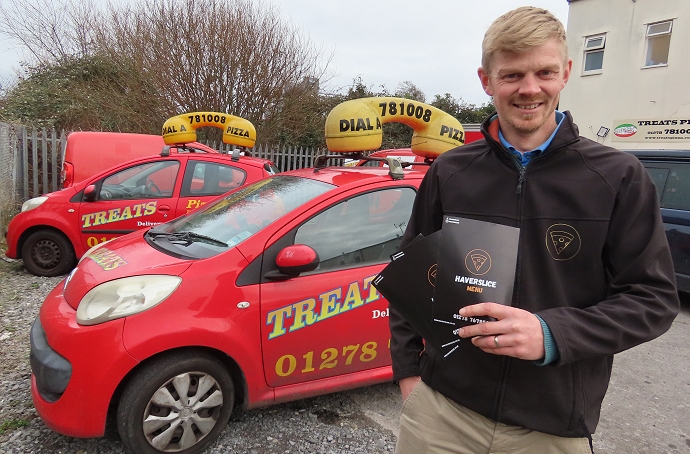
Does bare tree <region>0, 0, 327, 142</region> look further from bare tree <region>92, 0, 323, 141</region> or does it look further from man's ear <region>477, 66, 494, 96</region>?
man's ear <region>477, 66, 494, 96</region>

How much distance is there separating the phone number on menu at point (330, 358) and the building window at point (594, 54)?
16.7 m

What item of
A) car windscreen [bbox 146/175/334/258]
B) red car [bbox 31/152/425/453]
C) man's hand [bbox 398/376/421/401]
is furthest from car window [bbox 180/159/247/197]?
man's hand [bbox 398/376/421/401]

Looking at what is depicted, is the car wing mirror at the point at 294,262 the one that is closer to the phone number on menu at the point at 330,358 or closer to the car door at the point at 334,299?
the car door at the point at 334,299

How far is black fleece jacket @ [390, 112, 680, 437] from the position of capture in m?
1.17

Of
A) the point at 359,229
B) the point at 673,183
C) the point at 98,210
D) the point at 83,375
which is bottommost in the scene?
the point at 83,375

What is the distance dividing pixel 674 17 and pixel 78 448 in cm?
1788

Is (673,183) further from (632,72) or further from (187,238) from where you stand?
(632,72)

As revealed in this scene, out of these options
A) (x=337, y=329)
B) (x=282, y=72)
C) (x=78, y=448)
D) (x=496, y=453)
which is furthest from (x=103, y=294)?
(x=282, y=72)

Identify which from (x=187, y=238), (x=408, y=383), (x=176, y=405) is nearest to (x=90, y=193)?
(x=187, y=238)

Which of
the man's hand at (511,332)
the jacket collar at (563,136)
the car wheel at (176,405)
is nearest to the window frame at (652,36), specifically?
the jacket collar at (563,136)

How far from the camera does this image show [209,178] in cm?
592

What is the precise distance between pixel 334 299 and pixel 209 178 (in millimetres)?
3697

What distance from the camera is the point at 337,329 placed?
279 centimetres

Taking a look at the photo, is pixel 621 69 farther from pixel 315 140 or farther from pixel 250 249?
pixel 250 249
